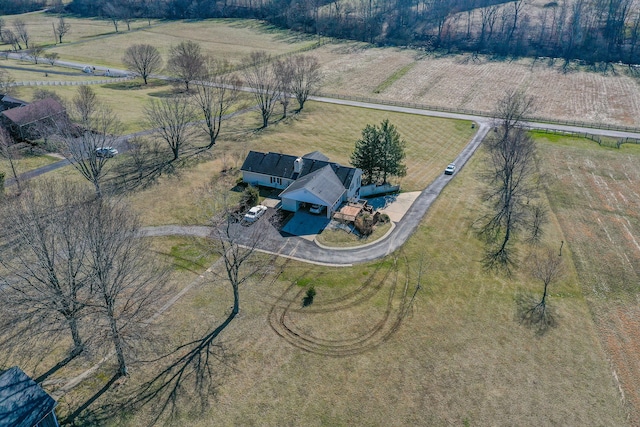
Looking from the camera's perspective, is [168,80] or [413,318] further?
[168,80]

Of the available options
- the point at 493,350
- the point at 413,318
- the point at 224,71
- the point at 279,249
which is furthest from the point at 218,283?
the point at 224,71

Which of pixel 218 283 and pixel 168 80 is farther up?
pixel 168 80

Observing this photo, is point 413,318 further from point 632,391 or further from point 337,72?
point 337,72

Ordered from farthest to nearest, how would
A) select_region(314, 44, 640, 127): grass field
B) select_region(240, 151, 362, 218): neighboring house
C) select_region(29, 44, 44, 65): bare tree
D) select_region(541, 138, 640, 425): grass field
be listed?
select_region(29, 44, 44, 65): bare tree → select_region(314, 44, 640, 127): grass field → select_region(240, 151, 362, 218): neighboring house → select_region(541, 138, 640, 425): grass field

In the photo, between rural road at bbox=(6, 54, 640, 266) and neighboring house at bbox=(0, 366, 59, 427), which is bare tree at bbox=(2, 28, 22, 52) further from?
neighboring house at bbox=(0, 366, 59, 427)

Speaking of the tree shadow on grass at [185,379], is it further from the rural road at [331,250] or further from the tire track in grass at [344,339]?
the rural road at [331,250]

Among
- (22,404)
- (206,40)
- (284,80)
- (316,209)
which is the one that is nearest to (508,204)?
(316,209)

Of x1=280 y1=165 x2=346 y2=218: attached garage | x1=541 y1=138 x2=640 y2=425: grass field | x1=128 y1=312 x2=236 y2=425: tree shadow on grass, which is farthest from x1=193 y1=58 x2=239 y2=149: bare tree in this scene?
x1=541 y1=138 x2=640 y2=425: grass field

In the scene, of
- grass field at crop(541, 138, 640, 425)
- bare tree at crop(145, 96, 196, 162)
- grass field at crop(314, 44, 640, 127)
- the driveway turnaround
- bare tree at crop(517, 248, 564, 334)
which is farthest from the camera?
grass field at crop(314, 44, 640, 127)
